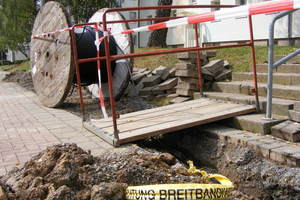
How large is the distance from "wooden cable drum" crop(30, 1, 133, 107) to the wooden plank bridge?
5.57 feet

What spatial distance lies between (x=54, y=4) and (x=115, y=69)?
186 centimetres

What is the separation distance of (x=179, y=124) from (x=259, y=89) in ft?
6.10

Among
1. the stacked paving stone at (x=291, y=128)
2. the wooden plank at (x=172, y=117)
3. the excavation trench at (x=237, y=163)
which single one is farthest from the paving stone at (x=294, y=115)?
the wooden plank at (x=172, y=117)

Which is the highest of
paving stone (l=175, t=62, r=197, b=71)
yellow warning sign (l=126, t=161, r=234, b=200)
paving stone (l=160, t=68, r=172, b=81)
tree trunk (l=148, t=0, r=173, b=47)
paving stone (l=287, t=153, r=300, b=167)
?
tree trunk (l=148, t=0, r=173, b=47)

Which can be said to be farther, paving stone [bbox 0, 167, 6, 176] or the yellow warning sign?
paving stone [bbox 0, 167, 6, 176]

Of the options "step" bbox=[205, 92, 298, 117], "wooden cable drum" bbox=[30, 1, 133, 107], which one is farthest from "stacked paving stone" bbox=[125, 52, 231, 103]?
"wooden cable drum" bbox=[30, 1, 133, 107]

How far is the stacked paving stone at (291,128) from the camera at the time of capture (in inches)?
167

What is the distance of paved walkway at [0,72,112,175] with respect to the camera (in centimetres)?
455

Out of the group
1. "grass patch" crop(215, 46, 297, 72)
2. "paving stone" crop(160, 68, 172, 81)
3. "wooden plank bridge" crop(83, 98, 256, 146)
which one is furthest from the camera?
"paving stone" crop(160, 68, 172, 81)

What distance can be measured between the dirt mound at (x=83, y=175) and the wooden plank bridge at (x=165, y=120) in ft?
3.05

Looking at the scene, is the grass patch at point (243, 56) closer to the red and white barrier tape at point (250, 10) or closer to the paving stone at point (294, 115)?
the paving stone at point (294, 115)

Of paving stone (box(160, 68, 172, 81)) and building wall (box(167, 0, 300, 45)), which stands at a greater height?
building wall (box(167, 0, 300, 45))

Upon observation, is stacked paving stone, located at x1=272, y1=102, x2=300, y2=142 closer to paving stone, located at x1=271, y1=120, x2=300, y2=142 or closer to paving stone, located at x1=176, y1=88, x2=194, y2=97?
paving stone, located at x1=271, y1=120, x2=300, y2=142

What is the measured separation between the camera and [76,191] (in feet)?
9.56
